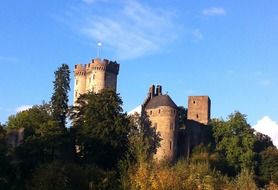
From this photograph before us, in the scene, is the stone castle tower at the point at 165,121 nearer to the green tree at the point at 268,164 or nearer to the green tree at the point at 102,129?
the green tree at the point at 268,164

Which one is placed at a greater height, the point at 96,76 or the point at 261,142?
the point at 96,76

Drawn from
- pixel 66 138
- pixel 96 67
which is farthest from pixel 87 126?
pixel 96 67

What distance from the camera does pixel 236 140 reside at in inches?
3253

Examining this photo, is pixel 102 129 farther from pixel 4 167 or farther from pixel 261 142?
pixel 261 142

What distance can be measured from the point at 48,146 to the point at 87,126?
21.0 ft

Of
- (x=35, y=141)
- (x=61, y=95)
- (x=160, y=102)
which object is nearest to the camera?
(x=35, y=141)

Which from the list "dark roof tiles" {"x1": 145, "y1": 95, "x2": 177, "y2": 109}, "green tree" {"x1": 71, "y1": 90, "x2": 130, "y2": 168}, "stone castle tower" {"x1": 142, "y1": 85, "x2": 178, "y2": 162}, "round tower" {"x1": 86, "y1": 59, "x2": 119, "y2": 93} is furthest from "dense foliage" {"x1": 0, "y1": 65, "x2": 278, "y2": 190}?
"round tower" {"x1": 86, "y1": 59, "x2": 119, "y2": 93}

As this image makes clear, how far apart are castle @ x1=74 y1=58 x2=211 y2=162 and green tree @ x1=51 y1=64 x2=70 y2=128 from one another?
8.32 meters

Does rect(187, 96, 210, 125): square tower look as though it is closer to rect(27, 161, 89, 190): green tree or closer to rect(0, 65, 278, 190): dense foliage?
rect(0, 65, 278, 190): dense foliage

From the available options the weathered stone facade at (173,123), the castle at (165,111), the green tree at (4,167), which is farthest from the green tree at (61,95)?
the weathered stone facade at (173,123)

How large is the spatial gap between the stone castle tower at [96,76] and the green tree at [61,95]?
54.3 feet

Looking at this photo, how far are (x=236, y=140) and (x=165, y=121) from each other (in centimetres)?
1014

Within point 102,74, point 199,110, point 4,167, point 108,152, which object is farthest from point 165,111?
point 4,167

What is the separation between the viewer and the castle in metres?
79.5
